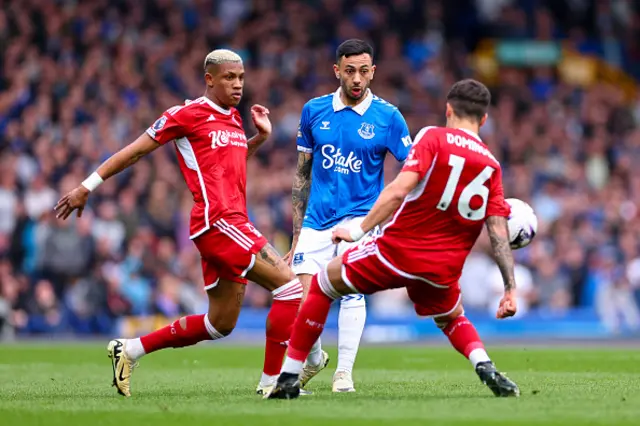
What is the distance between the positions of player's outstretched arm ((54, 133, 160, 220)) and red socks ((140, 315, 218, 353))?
1.20 metres

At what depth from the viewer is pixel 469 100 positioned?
331 inches

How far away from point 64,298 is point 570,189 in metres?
10.8

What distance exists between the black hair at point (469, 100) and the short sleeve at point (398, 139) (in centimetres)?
174

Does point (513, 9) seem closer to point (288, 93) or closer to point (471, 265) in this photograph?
point (288, 93)

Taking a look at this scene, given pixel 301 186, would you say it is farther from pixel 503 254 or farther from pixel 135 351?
pixel 503 254

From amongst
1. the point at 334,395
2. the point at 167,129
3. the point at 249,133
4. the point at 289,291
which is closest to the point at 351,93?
the point at 167,129

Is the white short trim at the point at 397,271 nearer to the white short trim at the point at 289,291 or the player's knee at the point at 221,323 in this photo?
the white short trim at the point at 289,291

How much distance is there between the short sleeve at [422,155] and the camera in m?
8.14

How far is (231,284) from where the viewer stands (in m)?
9.27

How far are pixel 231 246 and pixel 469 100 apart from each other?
6.88 ft

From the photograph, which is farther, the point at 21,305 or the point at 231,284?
the point at 21,305

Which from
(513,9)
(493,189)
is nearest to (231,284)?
(493,189)

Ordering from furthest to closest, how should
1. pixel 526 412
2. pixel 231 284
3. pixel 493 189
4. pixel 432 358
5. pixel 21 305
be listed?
pixel 21 305 → pixel 432 358 → pixel 231 284 → pixel 493 189 → pixel 526 412

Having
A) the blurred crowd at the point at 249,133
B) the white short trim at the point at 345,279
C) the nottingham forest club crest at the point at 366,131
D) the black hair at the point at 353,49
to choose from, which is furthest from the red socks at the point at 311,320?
the blurred crowd at the point at 249,133
